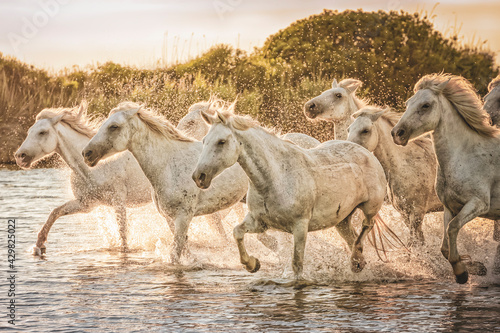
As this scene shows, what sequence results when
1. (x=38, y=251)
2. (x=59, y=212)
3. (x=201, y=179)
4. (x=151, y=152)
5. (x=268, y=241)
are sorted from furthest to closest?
(x=59, y=212), (x=38, y=251), (x=151, y=152), (x=268, y=241), (x=201, y=179)

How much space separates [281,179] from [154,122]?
211cm

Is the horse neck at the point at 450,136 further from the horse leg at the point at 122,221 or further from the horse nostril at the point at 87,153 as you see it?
the horse leg at the point at 122,221

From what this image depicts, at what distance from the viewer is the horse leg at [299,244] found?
25.1ft

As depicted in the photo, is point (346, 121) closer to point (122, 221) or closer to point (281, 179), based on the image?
point (122, 221)

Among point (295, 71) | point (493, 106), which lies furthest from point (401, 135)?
point (295, 71)

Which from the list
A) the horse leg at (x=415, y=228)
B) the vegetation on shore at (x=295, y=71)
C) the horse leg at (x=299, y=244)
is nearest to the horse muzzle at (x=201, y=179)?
the horse leg at (x=299, y=244)

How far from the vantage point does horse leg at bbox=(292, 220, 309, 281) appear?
7.64m

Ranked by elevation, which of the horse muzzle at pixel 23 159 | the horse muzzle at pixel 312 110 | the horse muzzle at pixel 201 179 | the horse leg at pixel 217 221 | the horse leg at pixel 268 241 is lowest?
the horse leg at pixel 268 241

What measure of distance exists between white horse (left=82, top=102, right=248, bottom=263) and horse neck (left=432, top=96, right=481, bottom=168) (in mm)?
2670

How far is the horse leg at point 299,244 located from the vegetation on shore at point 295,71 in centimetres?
1504

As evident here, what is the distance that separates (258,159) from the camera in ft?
24.9

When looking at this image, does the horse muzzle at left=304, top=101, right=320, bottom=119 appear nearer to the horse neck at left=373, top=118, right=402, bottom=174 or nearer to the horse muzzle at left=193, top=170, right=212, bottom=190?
the horse neck at left=373, top=118, right=402, bottom=174

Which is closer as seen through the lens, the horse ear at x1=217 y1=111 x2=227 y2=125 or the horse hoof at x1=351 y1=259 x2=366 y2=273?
the horse ear at x1=217 y1=111 x2=227 y2=125

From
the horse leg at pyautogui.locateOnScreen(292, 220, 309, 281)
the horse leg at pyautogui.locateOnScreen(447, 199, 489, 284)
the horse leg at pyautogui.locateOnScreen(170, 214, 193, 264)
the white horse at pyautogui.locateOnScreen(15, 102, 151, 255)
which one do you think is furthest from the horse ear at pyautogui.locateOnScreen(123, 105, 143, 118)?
the horse leg at pyautogui.locateOnScreen(447, 199, 489, 284)
